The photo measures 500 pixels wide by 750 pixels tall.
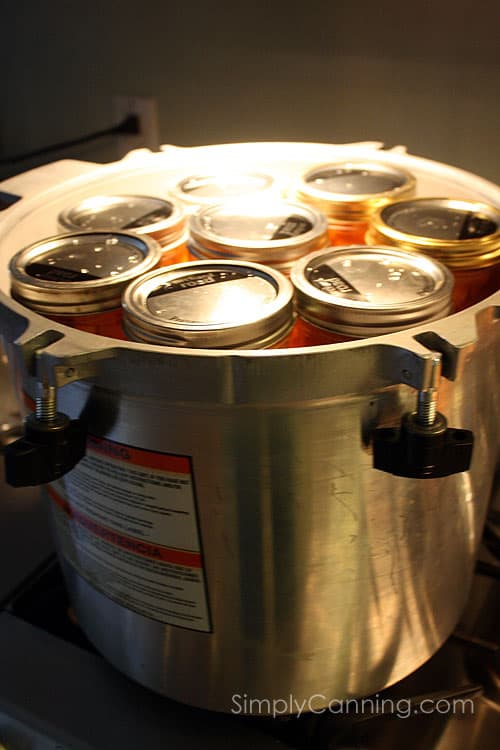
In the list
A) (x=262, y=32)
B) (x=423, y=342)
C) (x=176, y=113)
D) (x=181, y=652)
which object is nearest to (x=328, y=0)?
(x=262, y=32)

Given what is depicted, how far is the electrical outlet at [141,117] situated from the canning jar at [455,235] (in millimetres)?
522

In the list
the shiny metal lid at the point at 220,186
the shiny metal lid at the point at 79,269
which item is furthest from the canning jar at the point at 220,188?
the shiny metal lid at the point at 79,269

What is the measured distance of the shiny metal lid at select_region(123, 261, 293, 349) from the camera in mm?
409

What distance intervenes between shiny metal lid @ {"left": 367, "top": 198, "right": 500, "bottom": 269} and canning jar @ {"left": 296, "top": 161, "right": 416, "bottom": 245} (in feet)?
0.08

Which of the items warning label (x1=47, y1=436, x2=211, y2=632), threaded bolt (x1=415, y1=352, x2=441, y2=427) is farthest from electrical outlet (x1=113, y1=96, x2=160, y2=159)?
threaded bolt (x1=415, y1=352, x2=441, y2=427)

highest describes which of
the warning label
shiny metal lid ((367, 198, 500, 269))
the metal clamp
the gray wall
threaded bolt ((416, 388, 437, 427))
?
the gray wall

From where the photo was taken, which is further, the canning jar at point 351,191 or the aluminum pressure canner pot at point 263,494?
the canning jar at point 351,191

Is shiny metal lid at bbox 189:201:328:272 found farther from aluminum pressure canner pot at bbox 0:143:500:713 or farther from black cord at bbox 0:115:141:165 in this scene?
black cord at bbox 0:115:141:165

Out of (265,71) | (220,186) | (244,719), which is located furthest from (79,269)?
(265,71)

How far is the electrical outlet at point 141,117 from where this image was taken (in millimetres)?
988

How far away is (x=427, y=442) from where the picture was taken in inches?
13.7

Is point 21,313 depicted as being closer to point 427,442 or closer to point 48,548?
point 427,442

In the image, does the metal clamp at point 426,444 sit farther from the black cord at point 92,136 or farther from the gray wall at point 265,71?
the black cord at point 92,136

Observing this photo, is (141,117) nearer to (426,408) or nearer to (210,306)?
(210,306)
